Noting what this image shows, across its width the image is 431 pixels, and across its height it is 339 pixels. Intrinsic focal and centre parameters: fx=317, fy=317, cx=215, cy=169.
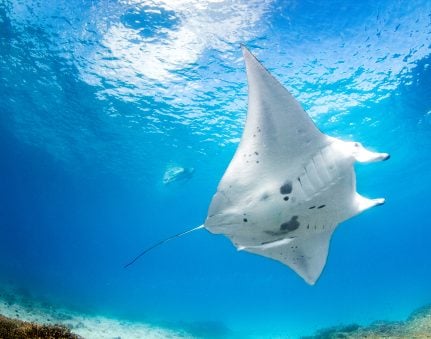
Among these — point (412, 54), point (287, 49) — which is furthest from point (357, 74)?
point (287, 49)

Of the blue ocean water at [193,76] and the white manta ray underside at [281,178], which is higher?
the blue ocean water at [193,76]

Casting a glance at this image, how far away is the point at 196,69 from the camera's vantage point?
16.4 metres

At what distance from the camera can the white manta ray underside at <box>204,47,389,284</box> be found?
3.92 metres

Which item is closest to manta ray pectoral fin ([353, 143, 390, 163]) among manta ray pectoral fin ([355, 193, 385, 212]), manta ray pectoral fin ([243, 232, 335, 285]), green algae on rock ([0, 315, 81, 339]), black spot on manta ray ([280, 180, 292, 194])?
manta ray pectoral fin ([355, 193, 385, 212])

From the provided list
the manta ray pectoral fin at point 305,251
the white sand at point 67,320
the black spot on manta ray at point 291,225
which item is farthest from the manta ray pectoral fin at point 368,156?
the white sand at point 67,320

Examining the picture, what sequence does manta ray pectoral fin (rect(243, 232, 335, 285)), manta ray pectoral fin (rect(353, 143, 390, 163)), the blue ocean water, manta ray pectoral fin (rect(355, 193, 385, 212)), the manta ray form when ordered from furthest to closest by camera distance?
1. the blue ocean water
2. manta ray pectoral fin (rect(243, 232, 335, 285))
3. manta ray pectoral fin (rect(355, 193, 385, 212))
4. the manta ray
5. manta ray pectoral fin (rect(353, 143, 390, 163))

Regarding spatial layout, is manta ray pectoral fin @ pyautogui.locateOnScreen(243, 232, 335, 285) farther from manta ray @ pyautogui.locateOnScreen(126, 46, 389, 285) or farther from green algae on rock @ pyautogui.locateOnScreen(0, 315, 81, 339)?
green algae on rock @ pyautogui.locateOnScreen(0, 315, 81, 339)

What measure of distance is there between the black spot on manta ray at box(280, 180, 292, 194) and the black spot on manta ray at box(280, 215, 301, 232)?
0.39 metres

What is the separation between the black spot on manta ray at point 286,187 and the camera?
13.8 feet

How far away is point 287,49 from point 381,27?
4.05 m

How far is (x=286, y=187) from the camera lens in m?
4.22

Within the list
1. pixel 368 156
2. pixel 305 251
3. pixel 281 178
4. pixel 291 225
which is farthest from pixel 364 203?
pixel 305 251

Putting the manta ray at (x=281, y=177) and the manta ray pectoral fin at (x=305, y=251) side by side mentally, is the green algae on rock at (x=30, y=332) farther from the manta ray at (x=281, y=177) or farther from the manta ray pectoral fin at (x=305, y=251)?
the manta ray pectoral fin at (x=305, y=251)

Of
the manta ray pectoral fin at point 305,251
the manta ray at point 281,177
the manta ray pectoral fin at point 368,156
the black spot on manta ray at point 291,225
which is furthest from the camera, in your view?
the manta ray pectoral fin at point 305,251
